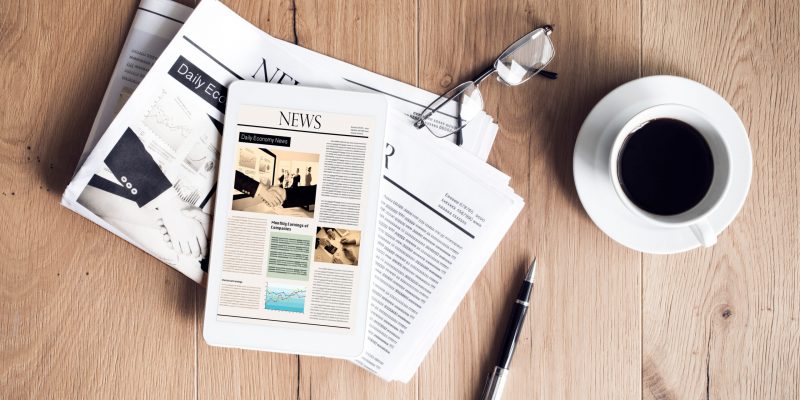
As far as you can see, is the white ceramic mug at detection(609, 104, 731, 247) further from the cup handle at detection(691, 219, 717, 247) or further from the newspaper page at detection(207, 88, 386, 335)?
the newspaper page at detection(207, 88, 386, 335)

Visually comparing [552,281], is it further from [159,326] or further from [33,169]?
[33,169]

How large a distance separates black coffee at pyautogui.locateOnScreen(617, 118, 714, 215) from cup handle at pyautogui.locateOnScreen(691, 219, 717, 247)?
0.09ft

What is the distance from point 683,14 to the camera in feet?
1.88

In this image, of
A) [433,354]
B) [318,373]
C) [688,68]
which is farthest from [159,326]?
[688,68]

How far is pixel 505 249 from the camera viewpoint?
1.90ft

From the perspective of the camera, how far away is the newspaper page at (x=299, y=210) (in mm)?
558

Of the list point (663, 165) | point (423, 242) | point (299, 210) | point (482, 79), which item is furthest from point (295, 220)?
point (663, 165)

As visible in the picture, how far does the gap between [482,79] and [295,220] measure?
233 mm

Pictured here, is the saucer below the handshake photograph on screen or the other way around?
the other way around

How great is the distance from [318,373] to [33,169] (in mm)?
363

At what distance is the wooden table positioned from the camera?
57 centimetres

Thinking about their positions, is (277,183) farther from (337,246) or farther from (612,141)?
(612,141)

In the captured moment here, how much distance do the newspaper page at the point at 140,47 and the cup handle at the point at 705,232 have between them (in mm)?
524

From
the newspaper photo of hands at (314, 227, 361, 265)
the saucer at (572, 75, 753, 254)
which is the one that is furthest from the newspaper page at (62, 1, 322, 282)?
the saucer at (572, 75, 753, 254)
